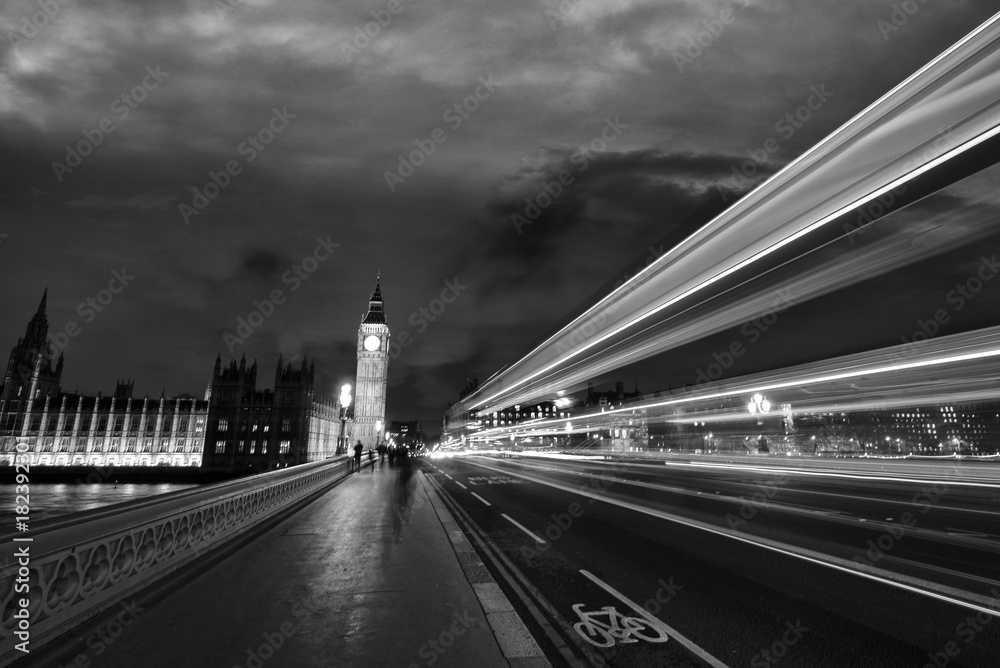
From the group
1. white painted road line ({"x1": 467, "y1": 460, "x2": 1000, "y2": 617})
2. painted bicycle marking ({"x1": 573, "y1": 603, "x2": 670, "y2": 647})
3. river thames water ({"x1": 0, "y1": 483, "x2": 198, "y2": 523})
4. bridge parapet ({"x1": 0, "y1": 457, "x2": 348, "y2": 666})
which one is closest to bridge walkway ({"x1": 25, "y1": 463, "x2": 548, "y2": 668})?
bridge parapet ({"x1": 0, "y1": 457, "x2": 348, "y2": 666})

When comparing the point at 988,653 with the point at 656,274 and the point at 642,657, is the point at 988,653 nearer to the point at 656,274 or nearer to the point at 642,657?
the point at 642,657

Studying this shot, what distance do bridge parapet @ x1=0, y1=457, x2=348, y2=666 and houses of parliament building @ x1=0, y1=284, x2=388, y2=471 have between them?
104 metres

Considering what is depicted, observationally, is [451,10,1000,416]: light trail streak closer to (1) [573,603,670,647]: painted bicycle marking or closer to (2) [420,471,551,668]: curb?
(1) [573,603,670,647]: painted bicycle marking

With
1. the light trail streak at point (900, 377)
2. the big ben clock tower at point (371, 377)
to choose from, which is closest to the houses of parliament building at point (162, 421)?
the big ben clock tower at point (371, 377)

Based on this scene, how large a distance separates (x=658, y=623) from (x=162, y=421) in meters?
133

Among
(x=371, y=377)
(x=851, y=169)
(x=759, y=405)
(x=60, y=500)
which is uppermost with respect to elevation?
(x=371, y=377)

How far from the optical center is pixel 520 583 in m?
6.83

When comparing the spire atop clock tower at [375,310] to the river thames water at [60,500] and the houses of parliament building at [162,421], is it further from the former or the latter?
the river thames water at [60,500]

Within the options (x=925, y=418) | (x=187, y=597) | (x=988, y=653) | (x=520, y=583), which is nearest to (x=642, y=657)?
(x=520, y=583)

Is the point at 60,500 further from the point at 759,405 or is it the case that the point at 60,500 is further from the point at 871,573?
the point at 759,405

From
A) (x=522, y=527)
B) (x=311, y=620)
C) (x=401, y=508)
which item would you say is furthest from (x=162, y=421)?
(x=311, y=620)

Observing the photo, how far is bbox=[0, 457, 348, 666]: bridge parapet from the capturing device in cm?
439

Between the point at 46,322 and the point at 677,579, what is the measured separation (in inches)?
5960

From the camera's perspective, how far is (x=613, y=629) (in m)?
5.24
